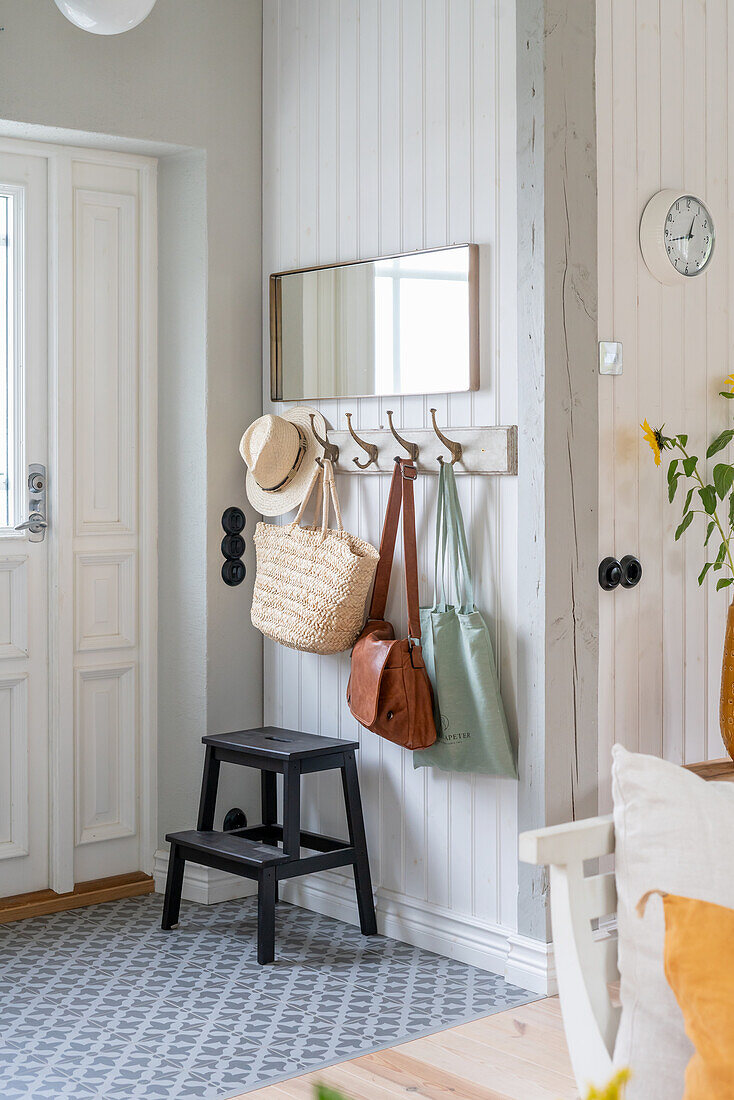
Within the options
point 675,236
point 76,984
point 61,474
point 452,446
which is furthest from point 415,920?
point 675,236

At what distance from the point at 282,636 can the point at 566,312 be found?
112cm

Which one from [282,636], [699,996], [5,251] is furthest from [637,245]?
[699,996]

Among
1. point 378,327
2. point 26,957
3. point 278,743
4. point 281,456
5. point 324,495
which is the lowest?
point 26,957

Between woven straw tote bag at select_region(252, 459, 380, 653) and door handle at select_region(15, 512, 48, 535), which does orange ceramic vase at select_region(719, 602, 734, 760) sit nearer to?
woven straw tote bag at select_region(252, 459, 380, 653)

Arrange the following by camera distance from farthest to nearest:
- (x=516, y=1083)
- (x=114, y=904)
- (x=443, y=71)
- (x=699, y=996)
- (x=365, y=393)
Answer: (x=114, y=904), (x=365, y=393), (x=443, y=71), (x=516, y=1083), (x=699, y=996)

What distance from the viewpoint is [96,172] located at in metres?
3.49

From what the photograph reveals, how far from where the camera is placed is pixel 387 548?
3109mm

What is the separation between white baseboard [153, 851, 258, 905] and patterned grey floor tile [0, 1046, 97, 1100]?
3.27 feet

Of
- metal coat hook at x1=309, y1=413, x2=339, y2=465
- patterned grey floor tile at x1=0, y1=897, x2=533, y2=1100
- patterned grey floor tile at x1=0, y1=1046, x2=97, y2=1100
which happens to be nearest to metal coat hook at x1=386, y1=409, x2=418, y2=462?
metal coat hook at x1=309, y1=413, x2=339, y2=465

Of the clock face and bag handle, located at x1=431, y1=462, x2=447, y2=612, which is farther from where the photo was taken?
the clock face

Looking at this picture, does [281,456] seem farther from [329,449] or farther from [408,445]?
[408,445]

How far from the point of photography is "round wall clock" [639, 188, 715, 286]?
120 inches

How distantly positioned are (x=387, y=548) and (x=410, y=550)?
0.09m

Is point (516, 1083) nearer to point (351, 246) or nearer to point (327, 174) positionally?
point (351, 246)
